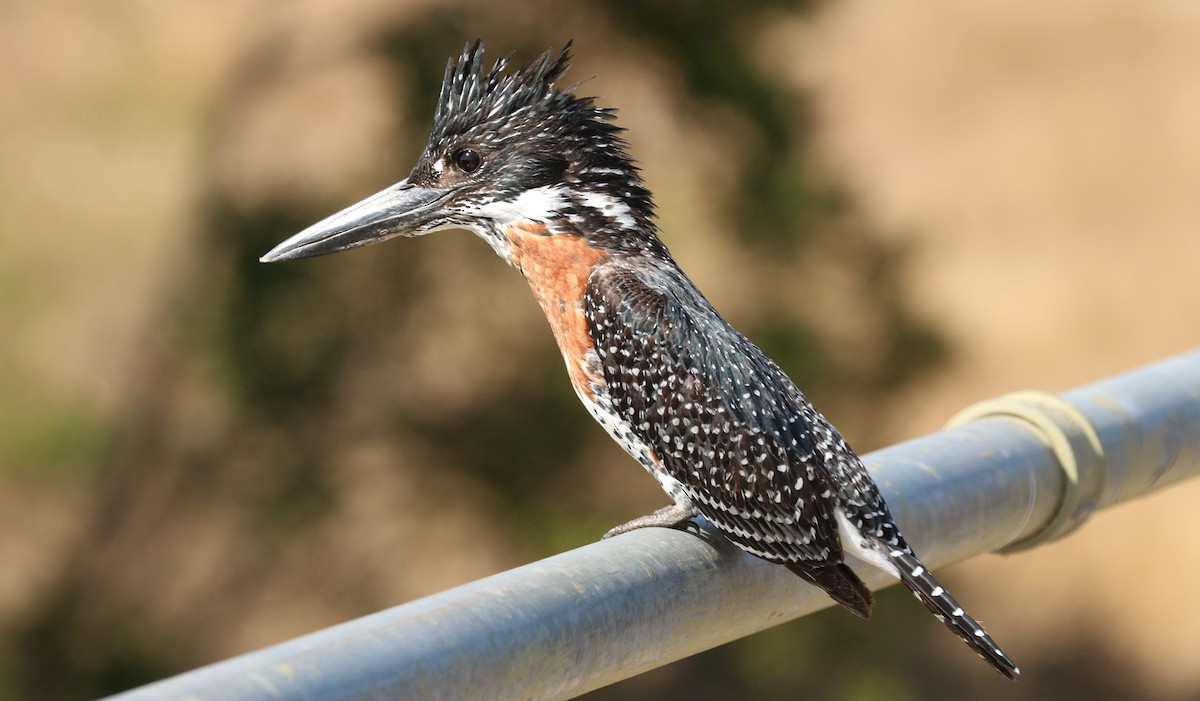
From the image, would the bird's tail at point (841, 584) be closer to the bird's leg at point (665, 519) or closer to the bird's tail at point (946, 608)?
the bird's tail at point (946, 608)

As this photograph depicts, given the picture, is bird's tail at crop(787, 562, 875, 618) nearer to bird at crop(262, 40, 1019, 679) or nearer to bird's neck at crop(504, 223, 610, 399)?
bird at crop(262, 40, 1019, 679)

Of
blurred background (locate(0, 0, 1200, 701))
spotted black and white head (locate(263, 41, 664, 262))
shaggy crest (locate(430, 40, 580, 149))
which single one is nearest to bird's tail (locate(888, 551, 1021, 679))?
spotted black and white head (locate(263, 41, 664, 262))

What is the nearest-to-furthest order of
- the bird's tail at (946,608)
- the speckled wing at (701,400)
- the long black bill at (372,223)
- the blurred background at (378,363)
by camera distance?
1. the bird's tail at (946,608)
2. the speckled wing at (701,400)
3. the long black bill at (372,223)
4. the blurred background at (378,363)

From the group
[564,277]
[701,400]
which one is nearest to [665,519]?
[701,400]

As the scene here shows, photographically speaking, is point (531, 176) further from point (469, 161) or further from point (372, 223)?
point (372, 223)

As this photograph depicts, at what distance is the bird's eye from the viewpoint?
3.07 meters

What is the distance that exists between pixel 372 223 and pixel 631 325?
53cm

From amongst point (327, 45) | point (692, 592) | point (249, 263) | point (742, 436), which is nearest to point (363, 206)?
point (742, 436)

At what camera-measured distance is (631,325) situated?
285cm

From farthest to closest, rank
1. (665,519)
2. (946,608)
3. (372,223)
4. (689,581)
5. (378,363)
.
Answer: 1. (378,363)
2. (372,223)
3. (665,519)
4. (946,608)
5. (689,581)

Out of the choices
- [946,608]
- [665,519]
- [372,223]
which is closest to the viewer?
[946,608]

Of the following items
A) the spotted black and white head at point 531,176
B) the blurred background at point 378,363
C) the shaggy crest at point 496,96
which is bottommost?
the blurred background at point 378,363

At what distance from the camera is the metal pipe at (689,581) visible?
1.47m

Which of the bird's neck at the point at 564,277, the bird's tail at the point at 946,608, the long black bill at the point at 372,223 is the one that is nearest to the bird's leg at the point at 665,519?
the bird's neck at the point at 564,277
